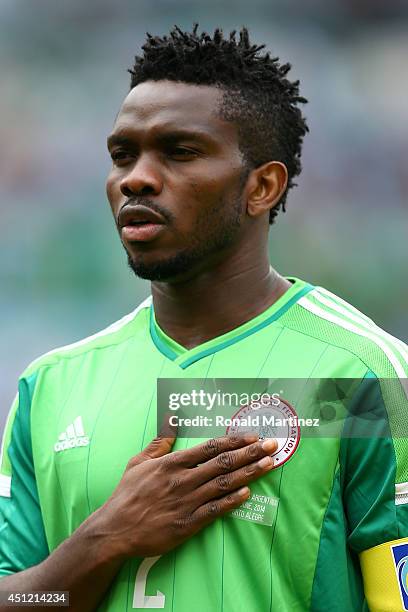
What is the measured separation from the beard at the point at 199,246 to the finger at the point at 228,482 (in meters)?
0.46

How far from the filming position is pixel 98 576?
1.92 m

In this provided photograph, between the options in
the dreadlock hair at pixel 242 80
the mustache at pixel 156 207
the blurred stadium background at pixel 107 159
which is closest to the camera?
the mustache at pixel 156 207

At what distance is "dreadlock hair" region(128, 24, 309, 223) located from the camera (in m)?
2.14

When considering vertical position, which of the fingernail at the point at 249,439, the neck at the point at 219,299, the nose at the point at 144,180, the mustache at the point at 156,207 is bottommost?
the fingernail at the point at 249,439

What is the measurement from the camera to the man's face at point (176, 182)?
203cm

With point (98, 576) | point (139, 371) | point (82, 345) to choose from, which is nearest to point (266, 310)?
point (139, 371)

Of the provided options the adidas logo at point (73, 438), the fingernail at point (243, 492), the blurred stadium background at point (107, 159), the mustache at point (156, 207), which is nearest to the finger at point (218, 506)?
the fingernail at point (243, 492)

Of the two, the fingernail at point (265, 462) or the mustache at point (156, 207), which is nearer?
the fingernail at point (265, 462)

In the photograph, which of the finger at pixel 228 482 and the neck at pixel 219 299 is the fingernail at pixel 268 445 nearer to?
the finger at pixel 228 482

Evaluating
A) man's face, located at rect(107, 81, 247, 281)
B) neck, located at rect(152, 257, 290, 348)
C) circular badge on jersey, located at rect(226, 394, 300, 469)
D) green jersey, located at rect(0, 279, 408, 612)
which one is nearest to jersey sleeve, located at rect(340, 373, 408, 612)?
green jersey, located at rect(0, 279, 408, 612)

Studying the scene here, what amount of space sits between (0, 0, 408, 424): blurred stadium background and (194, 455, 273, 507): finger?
201 inches

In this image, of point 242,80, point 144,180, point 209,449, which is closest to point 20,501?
point 209,449

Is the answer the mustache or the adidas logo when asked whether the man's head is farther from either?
the adidas logo

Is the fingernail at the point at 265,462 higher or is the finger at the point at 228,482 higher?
the fingernail at the point at 265,462
